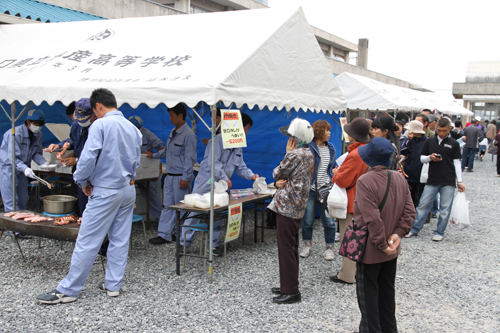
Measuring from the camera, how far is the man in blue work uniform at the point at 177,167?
5.58 meters

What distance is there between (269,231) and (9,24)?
5.82 metres

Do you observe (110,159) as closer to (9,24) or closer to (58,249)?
(58,249)

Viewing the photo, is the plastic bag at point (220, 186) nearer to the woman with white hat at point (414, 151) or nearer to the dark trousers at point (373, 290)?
the dark trousers at point (373, 290)

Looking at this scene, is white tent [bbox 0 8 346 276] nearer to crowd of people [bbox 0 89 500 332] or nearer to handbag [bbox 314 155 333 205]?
crowd of people [bbox 0 89 500 332]

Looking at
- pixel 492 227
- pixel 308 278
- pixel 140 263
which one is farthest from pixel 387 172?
pixel 492 227

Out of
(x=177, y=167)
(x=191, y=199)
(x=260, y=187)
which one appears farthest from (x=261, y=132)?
(x=191, y=199)

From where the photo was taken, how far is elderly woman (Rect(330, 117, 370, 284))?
422cm

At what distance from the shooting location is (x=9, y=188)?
5664 millimetres

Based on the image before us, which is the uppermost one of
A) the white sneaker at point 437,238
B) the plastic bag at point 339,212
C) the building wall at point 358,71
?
the building wall at point 358,71

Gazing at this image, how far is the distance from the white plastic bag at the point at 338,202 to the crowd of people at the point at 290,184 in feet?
0.20

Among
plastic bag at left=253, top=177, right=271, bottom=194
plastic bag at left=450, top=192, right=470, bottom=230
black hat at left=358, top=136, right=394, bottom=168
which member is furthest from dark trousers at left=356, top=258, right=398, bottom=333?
plastic bag at left=450, top=192, right=470, bottom=230

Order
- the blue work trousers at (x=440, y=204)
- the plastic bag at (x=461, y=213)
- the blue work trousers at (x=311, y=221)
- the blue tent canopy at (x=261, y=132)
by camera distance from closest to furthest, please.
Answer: the blue work trousers at (x=311, y=221), the plastic bag at (x=461, y=213), the blue work trousers at (x=440, y=204), the blue tent canopy at (x=261, y=132)

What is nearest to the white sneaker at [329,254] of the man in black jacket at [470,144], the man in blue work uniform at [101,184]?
the man in blue work uniform at [101,184]

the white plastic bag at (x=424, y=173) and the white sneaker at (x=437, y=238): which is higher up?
the white plastic bag at (x=424, y=173)
